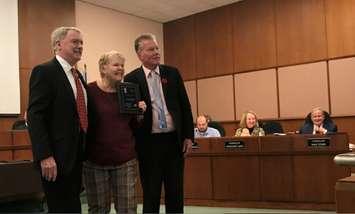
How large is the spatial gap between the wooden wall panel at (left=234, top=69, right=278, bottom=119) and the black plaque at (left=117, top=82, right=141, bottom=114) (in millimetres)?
6275

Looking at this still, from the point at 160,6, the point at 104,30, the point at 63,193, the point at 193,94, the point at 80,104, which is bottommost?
the point at 63,193

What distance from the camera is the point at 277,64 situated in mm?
8555

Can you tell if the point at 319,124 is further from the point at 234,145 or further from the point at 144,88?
the point at 144,88

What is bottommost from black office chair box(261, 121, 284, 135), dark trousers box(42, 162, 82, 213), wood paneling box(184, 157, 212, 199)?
wood paneling box(184, 157, 212, 199)

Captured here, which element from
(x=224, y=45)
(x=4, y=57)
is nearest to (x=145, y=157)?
(x=4, y=57)

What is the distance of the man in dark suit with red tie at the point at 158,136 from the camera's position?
2.63m

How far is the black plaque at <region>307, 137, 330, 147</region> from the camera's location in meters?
4.69

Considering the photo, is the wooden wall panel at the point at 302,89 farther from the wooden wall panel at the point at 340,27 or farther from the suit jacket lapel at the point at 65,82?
the suit jacket lapel at the point at 65,82

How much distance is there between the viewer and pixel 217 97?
9352 mm

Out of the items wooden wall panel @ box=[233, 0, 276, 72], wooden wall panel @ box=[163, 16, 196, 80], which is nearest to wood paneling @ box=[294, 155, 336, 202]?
wooden wall panel @ box=[233, 0, 276, 72]

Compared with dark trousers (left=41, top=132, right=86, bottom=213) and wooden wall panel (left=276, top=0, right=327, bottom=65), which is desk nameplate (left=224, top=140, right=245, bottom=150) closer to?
dark trousers (left=41, top=132, right=86, bottom=213)

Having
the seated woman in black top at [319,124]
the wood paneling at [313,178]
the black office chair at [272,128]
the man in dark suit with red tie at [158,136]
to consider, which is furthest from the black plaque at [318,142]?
the man in dark suit with red tie at [158,136]

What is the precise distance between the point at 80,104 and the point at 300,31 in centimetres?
672

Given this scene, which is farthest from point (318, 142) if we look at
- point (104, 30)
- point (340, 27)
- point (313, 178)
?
point (104, 30)
